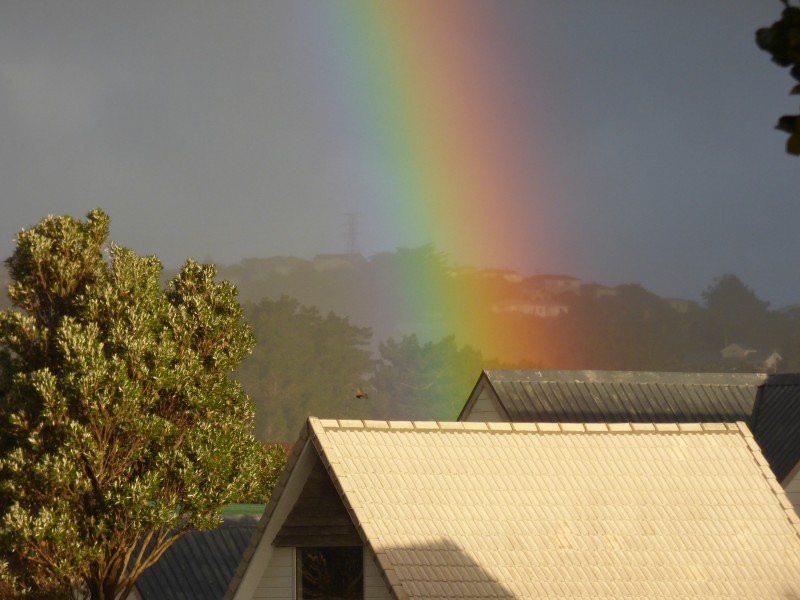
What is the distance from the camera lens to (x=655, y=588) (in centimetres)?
2517

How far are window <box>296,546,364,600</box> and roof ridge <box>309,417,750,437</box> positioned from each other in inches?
101

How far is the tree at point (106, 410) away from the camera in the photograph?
125ft

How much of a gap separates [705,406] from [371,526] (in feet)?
64.6

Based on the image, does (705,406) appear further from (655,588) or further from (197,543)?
(197,543)

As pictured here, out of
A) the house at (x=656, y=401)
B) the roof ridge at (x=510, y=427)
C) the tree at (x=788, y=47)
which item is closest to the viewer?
the tree at (x=788, y=47)

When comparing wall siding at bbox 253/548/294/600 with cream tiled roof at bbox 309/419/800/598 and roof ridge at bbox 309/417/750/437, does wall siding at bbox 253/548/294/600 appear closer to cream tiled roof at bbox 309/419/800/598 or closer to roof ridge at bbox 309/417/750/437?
cream tiled roof at bbox 309/419/800/598

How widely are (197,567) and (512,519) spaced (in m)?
25.4

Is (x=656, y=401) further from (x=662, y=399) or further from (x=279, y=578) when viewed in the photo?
(x=279, y=578)

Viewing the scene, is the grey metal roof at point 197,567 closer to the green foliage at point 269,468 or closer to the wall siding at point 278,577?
the green foliage at point 269,468

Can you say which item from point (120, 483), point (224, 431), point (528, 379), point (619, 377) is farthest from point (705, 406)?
point (120, 483)

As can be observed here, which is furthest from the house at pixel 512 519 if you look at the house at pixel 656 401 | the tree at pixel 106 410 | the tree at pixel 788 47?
the tree at pixel 788 47

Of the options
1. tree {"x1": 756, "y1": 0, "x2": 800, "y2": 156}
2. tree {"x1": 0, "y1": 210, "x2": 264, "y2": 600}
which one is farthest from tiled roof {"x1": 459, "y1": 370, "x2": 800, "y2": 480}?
tree {"x1": 756, "y1": 0, "x2": 800, "y2": 156}

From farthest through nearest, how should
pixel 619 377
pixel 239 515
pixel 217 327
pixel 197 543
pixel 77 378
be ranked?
pixel 239 515 → pixel 197 543 → pixel 217 327 → pixel 619 377 → pixel 77 378

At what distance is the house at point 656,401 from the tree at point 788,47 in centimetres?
3091
